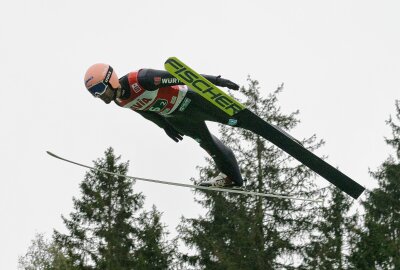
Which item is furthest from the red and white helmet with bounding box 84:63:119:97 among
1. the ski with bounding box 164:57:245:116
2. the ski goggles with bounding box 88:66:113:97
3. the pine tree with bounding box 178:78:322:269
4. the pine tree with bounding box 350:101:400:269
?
the pine tree with bounding box 350:101:400:269

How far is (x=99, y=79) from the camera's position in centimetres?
860

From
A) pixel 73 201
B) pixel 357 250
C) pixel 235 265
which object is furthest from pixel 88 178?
pixel 357 250

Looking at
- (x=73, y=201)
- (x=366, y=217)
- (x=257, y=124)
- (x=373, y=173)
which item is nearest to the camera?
(x=257, y=124)

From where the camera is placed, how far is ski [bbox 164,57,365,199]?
885 centimetres

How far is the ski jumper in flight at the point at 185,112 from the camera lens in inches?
343

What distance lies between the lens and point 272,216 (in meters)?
17.7

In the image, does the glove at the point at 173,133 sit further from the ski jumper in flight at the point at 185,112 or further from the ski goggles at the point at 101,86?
the ski goggles at the point at 101,86

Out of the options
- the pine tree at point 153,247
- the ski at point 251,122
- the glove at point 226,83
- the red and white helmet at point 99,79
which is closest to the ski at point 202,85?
the ski at point 251,122

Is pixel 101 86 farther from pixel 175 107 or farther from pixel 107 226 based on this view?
pixel 107 226

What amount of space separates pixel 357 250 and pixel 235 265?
3.75m

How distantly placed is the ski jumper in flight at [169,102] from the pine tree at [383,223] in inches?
399

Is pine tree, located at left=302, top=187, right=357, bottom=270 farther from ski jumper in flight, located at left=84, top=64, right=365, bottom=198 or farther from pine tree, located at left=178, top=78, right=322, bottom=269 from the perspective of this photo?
ski jumper in flight, located at left=84, top=64, right=365, bottom=198

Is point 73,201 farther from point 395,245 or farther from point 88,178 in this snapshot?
point 395,245

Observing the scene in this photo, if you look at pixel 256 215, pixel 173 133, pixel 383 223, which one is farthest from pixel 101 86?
pixel 383 223
